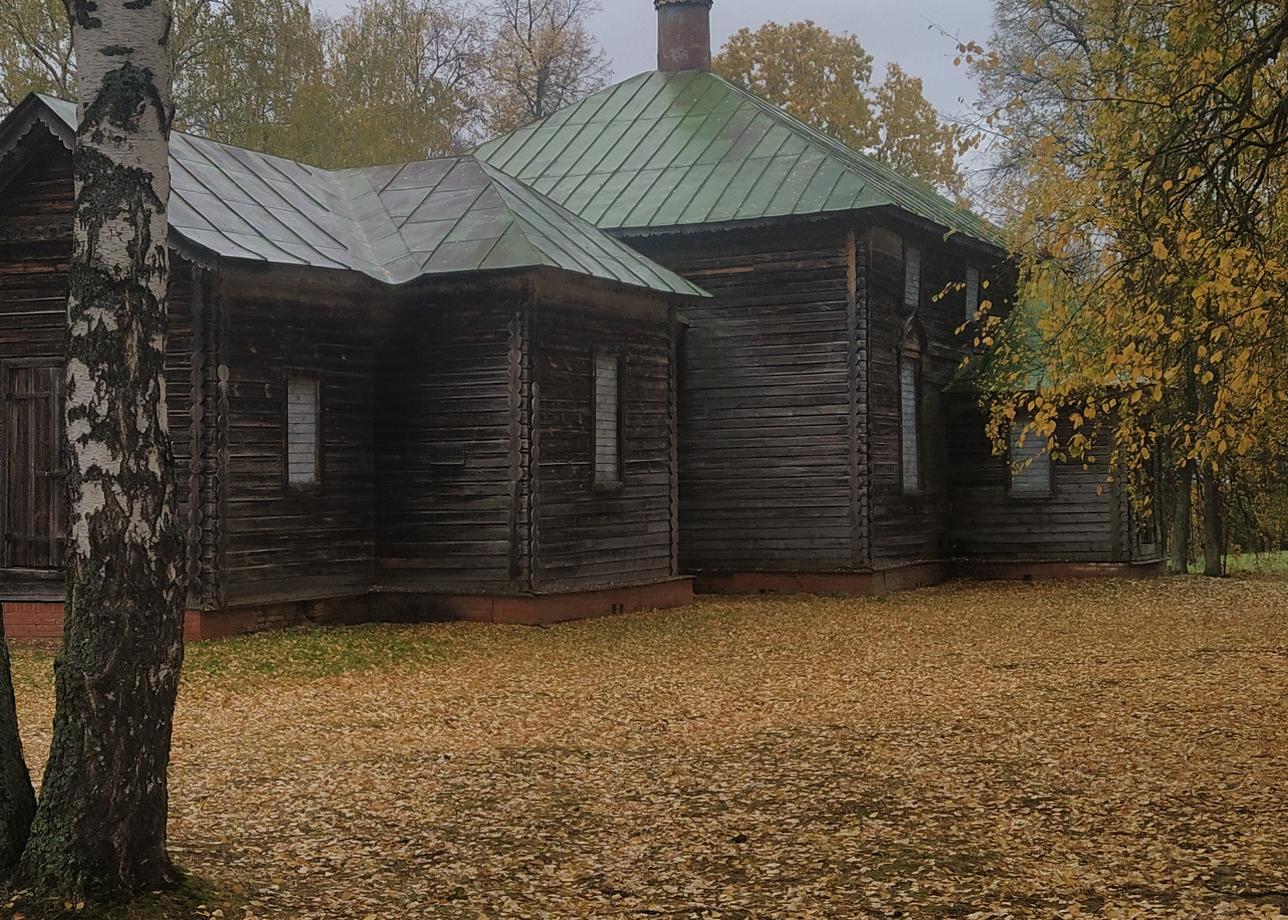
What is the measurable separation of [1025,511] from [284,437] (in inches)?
534

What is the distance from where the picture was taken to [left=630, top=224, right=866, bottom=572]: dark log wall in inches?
846

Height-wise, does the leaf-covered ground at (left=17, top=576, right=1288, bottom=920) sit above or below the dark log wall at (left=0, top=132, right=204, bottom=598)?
below

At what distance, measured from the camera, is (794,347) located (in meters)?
21.6

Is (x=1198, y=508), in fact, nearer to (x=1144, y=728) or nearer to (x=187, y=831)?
(x=1144, y=728)

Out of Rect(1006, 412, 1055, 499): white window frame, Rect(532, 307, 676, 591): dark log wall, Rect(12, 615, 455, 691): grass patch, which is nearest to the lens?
Rect(12, 615, 455, 691): grass patch

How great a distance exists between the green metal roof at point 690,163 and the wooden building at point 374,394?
109 inches

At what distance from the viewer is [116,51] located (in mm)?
6215

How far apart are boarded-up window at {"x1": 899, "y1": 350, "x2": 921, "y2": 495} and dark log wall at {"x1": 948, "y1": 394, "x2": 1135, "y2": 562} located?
5.39ft

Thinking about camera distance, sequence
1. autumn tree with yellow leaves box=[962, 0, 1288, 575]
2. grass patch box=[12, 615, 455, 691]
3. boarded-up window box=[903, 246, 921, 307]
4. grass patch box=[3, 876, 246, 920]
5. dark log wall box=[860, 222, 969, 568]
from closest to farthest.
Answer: grass patch box=[3, 876, 246, 920] < autumn tree with yellow leaves box=[962, 0, 1288, 575] < grass patch box=[12, 615, 455, 691] < dark log wall box=[860, 222, 969, 568] < boarded-up window box=[903, 246, 921, 307]

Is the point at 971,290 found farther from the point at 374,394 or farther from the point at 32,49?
the point at 32,49

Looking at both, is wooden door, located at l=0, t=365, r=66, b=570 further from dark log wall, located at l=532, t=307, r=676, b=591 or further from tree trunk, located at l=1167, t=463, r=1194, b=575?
tree trunk, located at l=1167, t=463, r=1194, b=575

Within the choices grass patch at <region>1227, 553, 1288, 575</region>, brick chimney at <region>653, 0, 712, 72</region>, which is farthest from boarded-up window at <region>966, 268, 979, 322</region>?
grass patch at <region>1227, 553, 1288, 575</region>

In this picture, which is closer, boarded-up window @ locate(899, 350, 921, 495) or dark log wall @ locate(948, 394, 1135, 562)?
boarded-up window @ locate(899, 350, 921, 495)

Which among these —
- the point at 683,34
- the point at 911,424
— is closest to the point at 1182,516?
the point at 911,424
